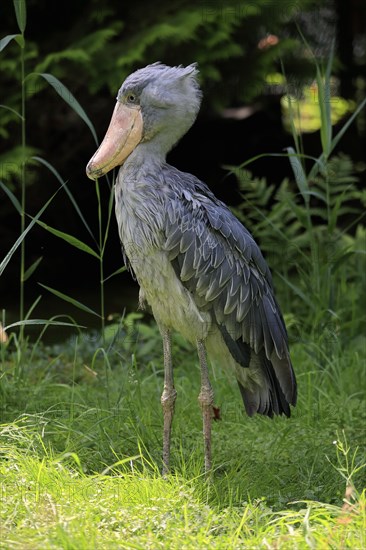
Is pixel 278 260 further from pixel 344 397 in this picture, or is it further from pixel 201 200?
pixel 201 200

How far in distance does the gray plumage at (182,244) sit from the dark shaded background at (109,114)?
216cm

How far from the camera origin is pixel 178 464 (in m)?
4.42

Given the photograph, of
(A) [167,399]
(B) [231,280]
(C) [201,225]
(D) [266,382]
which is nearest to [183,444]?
(A) [167,399]

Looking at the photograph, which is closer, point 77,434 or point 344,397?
point 77,434

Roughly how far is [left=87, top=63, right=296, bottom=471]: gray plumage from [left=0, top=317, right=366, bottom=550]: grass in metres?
0.30

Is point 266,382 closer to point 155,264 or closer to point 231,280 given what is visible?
point 231,280

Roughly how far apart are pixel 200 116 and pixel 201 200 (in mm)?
5085

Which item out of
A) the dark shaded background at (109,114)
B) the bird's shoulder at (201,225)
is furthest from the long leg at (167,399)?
the dark shaded background at (109,114)

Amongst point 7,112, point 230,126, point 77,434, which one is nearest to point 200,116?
point 230,126

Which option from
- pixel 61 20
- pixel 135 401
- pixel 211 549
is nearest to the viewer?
pixel 211 549

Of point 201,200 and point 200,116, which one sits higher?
point 201,200

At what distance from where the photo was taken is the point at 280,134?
9367 mm

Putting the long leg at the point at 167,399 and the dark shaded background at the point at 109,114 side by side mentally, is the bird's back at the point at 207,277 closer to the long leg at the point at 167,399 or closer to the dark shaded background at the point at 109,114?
the long leg at the point at 167,399

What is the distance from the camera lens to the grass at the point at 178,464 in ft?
10.9
